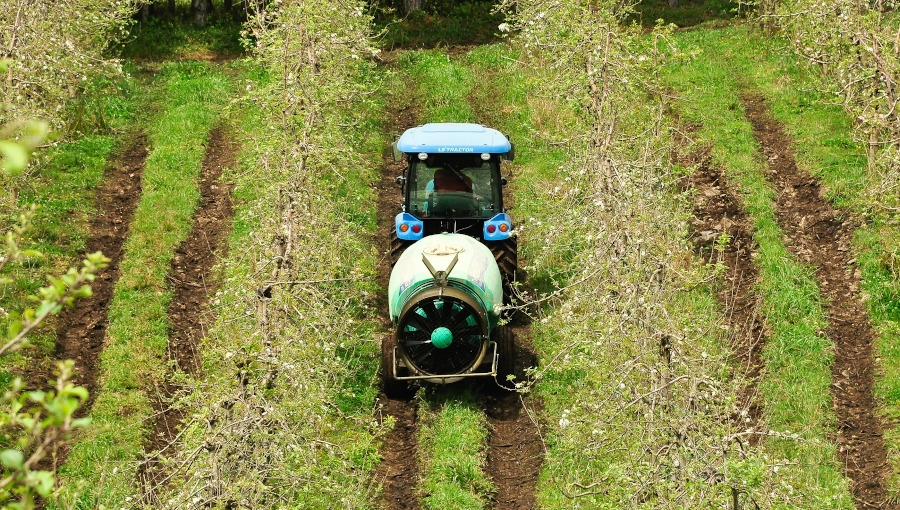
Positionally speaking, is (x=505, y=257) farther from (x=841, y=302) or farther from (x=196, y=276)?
(x=196, y=276)

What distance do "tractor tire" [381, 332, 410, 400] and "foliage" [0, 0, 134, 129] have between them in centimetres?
619

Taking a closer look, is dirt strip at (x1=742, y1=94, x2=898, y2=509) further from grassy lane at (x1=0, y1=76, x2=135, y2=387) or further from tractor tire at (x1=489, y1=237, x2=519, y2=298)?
grassy lane at (x1=0, y1=76, x2=135, y2=387)

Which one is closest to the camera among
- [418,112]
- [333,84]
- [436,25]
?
[333,84]

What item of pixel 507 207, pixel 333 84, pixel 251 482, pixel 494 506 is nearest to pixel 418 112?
pixel 507 207

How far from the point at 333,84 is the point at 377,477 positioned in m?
6.92

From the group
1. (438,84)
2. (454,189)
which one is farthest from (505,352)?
(438,84)

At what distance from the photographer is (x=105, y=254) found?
17.2 m

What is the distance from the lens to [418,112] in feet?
77.1

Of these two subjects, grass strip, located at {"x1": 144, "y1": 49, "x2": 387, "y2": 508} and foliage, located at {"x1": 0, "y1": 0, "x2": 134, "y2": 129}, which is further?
foliage, located at {"x1": 0, "y1": 0, "x2": 134, "y2": 129}

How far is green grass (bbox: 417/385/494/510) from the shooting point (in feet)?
38.4

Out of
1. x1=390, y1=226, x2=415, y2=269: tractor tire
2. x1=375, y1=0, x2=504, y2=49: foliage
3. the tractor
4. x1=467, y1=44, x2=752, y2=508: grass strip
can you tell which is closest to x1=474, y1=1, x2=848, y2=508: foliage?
x1=467, y1=44, x2=752, y2=508: grass strip

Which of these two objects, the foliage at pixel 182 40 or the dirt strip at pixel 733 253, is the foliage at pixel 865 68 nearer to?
the dirt strip at pixel 733 253

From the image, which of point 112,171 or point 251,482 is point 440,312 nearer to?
point 251,482

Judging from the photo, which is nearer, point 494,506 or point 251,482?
point 251,482
